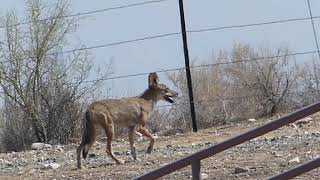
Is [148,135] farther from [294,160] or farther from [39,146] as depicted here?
[39,146]

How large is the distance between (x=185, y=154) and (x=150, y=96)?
145 inches

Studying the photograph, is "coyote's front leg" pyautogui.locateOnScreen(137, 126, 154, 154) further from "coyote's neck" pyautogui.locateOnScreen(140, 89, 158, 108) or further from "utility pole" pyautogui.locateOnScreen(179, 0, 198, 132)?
"utility pole" pyautogui.locateOnScreen(179, 0, 198, 132)

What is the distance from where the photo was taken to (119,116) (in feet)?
48.7

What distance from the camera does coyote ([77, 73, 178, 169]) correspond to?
1409cm

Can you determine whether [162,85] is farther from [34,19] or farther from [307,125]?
[34,19]

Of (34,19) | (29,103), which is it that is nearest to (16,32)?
(34,19)

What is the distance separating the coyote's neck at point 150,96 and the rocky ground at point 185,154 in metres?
0.89

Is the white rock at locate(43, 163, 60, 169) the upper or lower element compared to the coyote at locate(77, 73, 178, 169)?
lower

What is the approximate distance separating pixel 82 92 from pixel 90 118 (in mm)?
8006

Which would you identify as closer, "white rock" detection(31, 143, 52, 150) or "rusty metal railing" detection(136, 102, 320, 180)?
"rusty metal railing" detection(136, 102, 320, 180)

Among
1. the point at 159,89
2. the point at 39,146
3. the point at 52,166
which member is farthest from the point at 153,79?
the point at 39,146

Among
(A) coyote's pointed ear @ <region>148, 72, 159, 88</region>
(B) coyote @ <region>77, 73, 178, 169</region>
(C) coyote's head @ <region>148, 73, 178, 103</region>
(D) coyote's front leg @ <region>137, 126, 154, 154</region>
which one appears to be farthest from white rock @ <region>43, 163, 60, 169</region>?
(A) coyote's pointed ear @ <region>148, 72, 159, 88</region>

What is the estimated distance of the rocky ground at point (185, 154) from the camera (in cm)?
1099

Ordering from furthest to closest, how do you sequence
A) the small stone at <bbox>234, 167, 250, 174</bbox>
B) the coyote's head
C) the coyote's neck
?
the coyote's head < the coyote's neck < the small stone at <bbox>234, 167, 250, 174</bbox>
